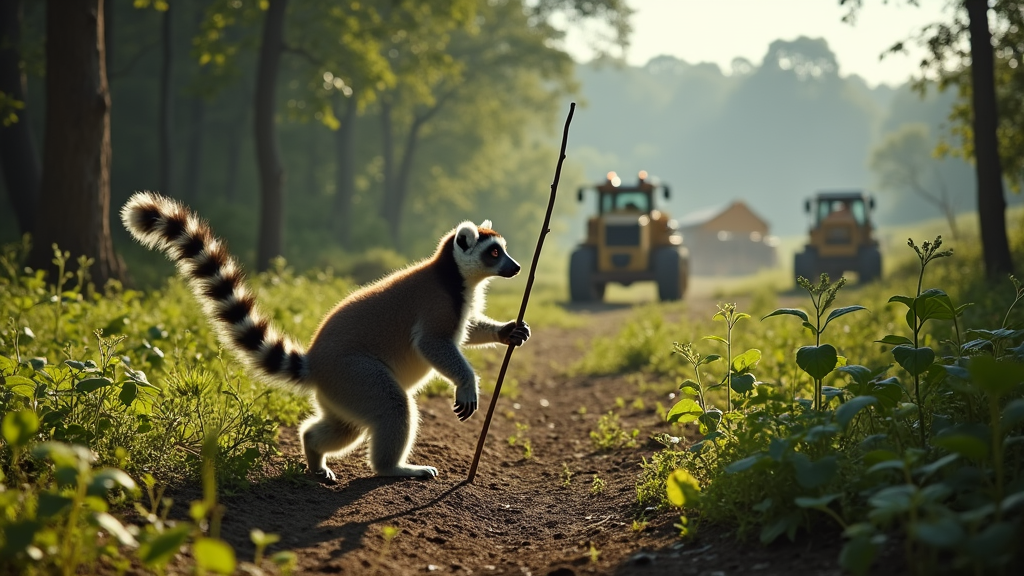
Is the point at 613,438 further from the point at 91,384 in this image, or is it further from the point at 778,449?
the point at 91,384

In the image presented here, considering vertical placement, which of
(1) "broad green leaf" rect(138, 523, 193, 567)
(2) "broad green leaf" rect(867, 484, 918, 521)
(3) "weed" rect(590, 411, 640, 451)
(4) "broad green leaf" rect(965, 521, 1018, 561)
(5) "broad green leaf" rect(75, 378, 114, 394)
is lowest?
(3) "weed" rect(590, 411, 640, 451)

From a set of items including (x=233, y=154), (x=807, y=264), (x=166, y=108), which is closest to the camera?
(x=807, y=264)

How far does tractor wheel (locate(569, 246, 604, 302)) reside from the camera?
75.7 ft

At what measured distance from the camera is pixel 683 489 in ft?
14.0

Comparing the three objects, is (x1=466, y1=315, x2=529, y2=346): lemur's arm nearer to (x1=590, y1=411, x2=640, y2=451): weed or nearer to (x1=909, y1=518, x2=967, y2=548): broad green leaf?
(x1=590, y1=411, x2=640, y2=451): weed

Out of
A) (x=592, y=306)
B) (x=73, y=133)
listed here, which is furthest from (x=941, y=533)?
(x=592, y=306)

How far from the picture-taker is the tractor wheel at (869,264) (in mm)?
25531

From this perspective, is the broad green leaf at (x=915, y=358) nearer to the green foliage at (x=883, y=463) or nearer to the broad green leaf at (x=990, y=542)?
the green foliage at (x=883, y=463)

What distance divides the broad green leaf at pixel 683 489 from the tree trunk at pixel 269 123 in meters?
Result: 17.0

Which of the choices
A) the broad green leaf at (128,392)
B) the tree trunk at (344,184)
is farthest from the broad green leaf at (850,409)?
the tree trunk at (344,184)

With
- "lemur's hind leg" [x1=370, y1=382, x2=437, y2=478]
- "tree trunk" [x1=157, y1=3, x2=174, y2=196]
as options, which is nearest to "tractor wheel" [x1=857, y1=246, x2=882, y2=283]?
"tree trunk" [x1=157, y1=3, x2=174, y2=196]

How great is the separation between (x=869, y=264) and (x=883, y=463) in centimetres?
2407

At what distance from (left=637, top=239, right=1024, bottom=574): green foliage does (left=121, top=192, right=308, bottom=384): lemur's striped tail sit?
2.47m

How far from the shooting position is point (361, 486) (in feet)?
18.4
